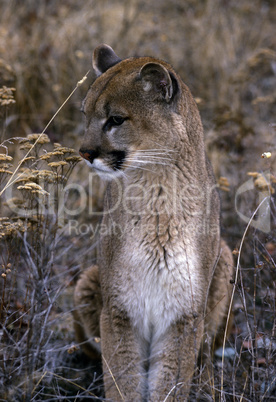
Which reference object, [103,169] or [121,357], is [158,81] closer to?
[103,169]

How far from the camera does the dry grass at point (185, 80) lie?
4902 millimetres

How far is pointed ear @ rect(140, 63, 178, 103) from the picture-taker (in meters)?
3.98

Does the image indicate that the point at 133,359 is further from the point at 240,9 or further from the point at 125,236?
the point at 240,9

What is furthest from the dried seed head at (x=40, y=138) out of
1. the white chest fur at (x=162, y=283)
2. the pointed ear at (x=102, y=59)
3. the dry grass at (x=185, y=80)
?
the white chest fur at (x=162, y=283)

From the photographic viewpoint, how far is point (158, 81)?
406cm

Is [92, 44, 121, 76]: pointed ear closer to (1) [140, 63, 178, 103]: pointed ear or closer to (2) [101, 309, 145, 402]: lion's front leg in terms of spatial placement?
(1) [140, 63, 178, 103]: pointed ear

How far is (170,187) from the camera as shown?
4.19 metres

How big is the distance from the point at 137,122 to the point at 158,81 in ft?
1.15

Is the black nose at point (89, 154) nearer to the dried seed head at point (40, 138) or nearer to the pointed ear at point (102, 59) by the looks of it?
the dried seed head at point (40, 138)

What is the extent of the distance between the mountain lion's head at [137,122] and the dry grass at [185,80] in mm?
380

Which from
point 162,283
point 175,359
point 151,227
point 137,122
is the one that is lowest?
point 175,359

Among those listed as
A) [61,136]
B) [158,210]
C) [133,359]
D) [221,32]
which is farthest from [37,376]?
[221,32]

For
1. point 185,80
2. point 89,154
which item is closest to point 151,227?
point 89,154

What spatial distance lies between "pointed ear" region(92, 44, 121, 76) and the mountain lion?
26cm
